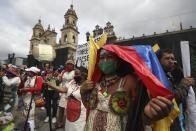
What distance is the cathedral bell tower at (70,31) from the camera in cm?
5950

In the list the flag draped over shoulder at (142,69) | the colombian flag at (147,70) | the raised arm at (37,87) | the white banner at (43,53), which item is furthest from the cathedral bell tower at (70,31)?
the flag draped over shoulder at (142,69)

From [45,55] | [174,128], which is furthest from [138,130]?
[45,55]

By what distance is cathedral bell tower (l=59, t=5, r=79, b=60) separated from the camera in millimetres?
59500

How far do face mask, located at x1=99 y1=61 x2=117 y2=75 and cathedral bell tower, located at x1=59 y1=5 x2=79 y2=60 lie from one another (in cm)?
5627

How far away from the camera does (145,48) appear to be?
81.2 inches

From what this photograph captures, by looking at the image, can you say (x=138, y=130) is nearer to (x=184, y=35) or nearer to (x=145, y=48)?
(x=145, y=48)

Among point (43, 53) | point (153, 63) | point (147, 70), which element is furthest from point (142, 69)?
point (43, 53)

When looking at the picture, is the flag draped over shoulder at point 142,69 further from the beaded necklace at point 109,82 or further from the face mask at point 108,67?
the beaded necklace at point 109,82

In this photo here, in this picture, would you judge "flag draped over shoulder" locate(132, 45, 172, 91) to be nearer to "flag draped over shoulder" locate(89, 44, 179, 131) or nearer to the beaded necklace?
"flag draped over shoulder" locate(89, 44, 179, 131)

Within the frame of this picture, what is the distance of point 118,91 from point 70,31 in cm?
5889

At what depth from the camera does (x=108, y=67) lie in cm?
225

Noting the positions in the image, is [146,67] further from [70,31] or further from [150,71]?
[70,31]

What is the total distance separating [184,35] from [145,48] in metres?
29.6

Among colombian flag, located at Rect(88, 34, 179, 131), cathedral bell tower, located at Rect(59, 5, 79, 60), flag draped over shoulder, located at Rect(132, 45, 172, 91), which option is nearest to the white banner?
colombian flag, located at Rect(88, 34, 179, 131)
